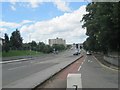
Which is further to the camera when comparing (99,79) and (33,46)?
(33,46)

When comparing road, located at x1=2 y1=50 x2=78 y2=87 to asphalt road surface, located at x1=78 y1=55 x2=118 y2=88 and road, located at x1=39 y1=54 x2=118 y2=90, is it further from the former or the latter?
asphalt road surface, located at x1=78 y1=55 x2=118 y2=88

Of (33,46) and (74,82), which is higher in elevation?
(33,46)

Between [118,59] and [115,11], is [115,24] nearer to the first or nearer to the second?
[115,11]

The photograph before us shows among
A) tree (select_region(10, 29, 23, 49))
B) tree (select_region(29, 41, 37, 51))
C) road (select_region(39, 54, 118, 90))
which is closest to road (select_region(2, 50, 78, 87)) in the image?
road (select_region(39, 54, 118, 90))

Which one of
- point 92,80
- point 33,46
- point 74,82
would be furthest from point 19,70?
point 33,46

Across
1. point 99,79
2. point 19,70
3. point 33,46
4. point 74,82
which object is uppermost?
point 33,46

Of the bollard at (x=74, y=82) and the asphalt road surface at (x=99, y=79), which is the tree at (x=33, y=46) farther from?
the bollard at (x=74, y=82)

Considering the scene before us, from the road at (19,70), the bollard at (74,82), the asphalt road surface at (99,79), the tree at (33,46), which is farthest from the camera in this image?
the tree at (33,46)

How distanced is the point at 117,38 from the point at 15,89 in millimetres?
22266

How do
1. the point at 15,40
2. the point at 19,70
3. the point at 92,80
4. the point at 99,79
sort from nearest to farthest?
the point at 92,80 → the point at 99,79 → the point at 19,70 → the point at 15,40

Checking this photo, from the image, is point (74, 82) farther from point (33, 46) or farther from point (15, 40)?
point (33, 46)

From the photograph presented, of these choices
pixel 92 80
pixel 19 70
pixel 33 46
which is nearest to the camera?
pixel 92 80

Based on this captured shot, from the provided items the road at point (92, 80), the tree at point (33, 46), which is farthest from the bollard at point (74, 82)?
the tree at point (33, 46)

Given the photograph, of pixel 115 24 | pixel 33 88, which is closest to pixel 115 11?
pixel 115 24
